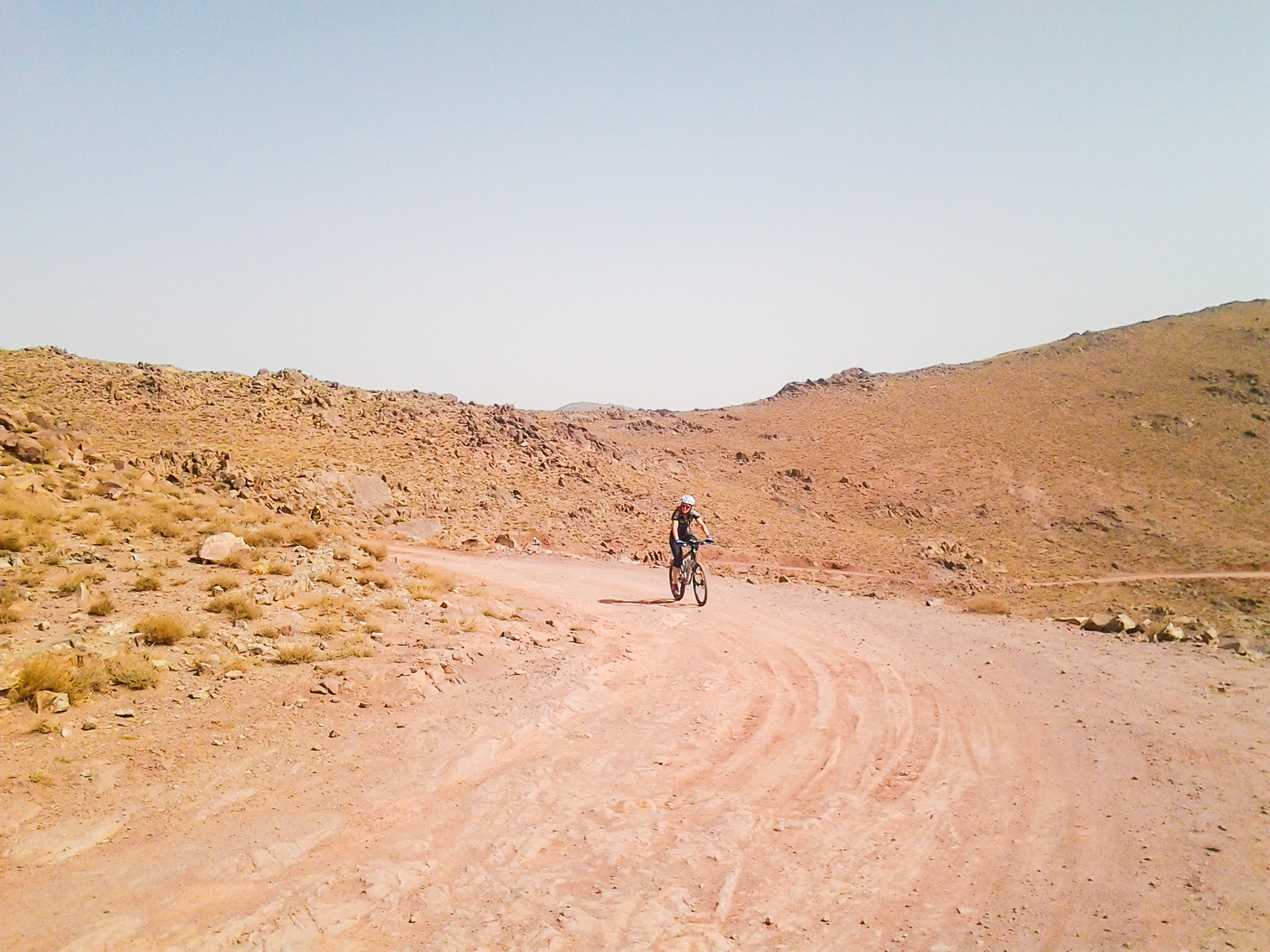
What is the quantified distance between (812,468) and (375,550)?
34315mm

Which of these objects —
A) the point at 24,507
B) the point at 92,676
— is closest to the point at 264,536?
the point at 24,507

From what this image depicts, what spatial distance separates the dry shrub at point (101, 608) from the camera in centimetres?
945

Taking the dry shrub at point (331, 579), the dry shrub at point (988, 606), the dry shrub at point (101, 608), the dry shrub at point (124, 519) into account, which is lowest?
the dry shrub at point (988, 606)

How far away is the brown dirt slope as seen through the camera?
2686cm

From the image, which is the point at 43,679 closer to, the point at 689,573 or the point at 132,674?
the point at 132,674

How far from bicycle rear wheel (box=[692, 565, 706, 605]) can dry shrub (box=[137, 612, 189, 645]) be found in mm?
9796

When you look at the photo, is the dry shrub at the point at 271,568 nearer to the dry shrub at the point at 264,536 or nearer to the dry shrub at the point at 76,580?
the dry shrub at the point at 264,536

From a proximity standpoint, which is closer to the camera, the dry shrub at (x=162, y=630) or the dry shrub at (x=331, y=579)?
the dry shrub at (x=162, y=630)

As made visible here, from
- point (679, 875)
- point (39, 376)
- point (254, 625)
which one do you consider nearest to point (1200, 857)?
point (679, 875)

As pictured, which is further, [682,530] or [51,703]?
[682,530]

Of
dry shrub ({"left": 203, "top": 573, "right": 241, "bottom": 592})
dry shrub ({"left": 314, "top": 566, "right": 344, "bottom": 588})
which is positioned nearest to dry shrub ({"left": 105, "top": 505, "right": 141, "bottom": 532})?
dry shrub ({"left": 203, "top": 573, "right": 241, "bottom": 592})

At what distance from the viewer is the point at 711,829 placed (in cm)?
609

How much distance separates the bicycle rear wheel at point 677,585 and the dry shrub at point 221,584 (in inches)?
338

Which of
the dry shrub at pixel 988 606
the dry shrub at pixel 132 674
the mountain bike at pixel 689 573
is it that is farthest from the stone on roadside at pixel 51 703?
the dry shrub at pixel 988 606
